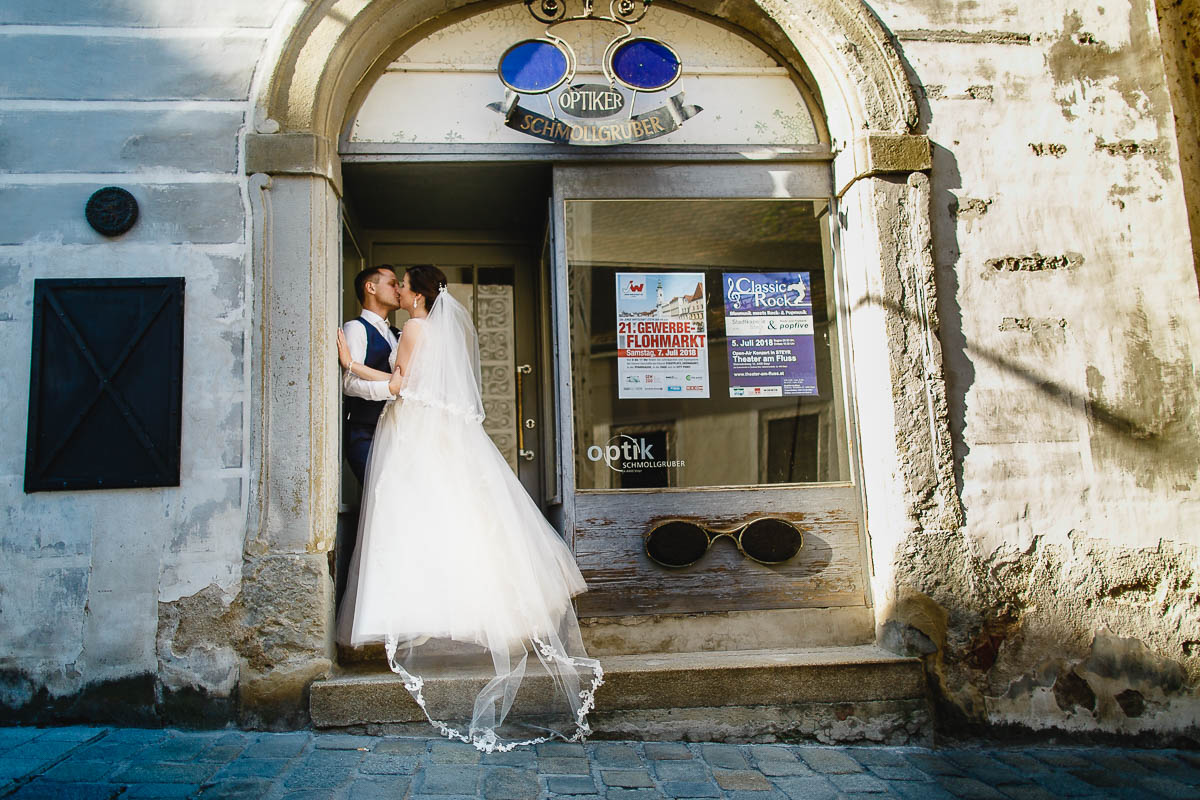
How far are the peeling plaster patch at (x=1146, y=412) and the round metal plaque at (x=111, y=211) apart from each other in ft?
14.6

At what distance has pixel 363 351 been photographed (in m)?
4.40

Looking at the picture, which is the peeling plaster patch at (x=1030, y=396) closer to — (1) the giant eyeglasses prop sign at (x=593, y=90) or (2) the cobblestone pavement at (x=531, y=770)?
(2) the cobblestone pavement at (x=531, y=770)

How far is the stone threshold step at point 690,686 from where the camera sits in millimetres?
3572

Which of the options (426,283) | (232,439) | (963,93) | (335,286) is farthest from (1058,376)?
(232,439)

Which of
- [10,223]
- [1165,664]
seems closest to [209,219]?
[10,223]

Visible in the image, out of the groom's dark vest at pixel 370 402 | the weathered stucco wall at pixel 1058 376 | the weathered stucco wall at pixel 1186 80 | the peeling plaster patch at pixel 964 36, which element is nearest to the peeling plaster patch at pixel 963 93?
the weathered stucco wall at pixel 1058 376

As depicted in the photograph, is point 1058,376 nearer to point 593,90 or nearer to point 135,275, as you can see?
point 593,90

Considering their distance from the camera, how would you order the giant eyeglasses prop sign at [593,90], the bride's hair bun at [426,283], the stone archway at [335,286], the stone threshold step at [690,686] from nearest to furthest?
the stone threshold step at [690,686] < the stone archway at [335,286] < the giant eyeglasses prop sign at [593,90] < the bride's hair bun at [426,283]

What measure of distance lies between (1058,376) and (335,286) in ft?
11.3

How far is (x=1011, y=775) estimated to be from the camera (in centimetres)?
337

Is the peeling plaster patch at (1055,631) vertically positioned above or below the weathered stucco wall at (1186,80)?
below

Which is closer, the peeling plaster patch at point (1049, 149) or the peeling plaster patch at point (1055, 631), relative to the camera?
the peeling plaster patch at point (1055, 631)

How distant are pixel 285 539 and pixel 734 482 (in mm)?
2070

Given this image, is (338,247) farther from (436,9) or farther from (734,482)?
(734,482)
